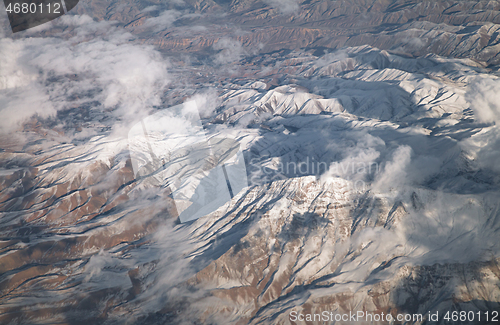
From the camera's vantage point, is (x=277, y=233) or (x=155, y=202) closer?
(x=277, y=233)

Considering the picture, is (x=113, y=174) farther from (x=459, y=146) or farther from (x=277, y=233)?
(x=459, y=146)

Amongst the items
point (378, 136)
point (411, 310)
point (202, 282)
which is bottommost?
point (411, 310)

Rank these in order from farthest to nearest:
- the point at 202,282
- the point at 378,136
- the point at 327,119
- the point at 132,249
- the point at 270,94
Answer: the point at 270,94 < the point at 327,119 < the point at 378,136 < the point at 132,249 < the point at 202,282

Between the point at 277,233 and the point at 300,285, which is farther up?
the point at 277,233

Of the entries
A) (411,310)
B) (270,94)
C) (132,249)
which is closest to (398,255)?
(411,310)

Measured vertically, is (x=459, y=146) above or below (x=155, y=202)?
above

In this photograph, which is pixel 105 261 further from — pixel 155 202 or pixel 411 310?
pixel 411 310

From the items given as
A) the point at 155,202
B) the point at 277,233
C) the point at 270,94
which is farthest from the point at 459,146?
the point at 270,94

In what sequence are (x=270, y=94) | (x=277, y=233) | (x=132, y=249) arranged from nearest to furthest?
1. (x=277, y=233)
2. (x=132, y=249)
3. (x=270, y=94)

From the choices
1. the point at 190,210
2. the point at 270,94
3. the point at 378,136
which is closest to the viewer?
the point at 190,210
